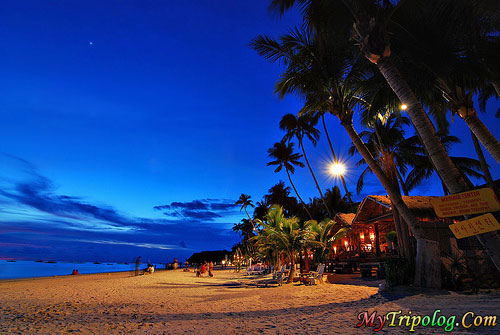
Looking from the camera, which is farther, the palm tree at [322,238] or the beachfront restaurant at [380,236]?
the palm tree at [322,238]

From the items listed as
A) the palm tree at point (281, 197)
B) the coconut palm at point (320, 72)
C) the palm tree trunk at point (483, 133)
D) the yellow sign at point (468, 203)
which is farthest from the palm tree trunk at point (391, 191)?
the palm tree at point (281, 197)

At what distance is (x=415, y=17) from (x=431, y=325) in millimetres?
8688

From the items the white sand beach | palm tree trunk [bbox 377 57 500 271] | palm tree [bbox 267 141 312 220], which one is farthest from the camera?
palm tree [bbox 267 141 312 220]

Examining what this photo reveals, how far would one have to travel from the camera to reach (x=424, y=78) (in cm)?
891

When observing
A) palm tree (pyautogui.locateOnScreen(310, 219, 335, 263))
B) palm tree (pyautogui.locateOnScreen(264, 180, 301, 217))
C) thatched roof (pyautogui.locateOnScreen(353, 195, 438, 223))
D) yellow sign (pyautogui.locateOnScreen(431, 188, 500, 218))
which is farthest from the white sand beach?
palm tree (pyautogui.locateOnScreen(264, 180, 301, 217))

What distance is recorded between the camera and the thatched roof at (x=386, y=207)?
1377cm

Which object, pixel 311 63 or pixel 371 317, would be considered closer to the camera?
pixel 371 317

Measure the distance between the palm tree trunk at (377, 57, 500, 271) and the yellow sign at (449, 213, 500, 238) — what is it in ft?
1.04

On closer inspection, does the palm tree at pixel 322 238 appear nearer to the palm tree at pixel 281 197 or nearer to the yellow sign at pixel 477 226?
the yellow sign at pixel 477 226

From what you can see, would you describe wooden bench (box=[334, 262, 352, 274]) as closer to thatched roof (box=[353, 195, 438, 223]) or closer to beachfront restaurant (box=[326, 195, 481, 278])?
beachfront restaurant (box=[326, 195, 481, 278])

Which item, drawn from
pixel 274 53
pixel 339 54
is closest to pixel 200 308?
pixel 274 53

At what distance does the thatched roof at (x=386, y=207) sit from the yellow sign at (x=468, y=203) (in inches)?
334

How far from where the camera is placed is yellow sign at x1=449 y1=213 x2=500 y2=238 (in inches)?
169

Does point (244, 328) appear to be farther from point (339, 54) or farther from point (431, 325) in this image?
point (339, 54)
